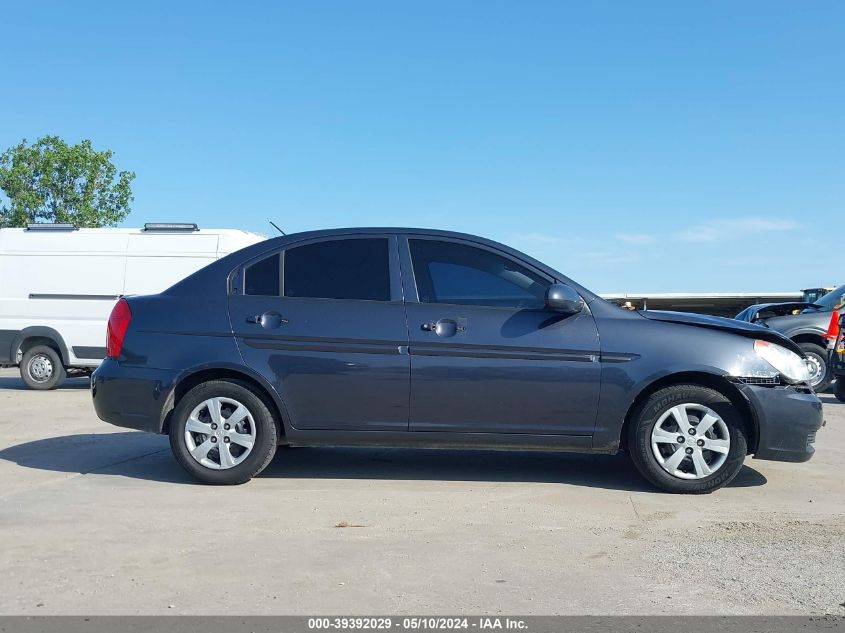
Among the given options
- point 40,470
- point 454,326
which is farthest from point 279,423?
point 40,470

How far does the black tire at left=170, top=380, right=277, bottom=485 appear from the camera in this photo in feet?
19.0

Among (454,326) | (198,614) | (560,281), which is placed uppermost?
(560,281)

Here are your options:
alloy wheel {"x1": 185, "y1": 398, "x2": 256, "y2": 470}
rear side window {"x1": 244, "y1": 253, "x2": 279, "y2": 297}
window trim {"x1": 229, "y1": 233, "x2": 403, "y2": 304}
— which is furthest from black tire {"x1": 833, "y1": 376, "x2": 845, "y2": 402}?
alloy wheel {"x1": 185, "y1": 398, "x2": 256, "y2": 470}

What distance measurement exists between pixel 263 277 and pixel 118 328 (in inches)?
42.8

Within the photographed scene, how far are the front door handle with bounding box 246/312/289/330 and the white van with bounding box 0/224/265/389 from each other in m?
7.98

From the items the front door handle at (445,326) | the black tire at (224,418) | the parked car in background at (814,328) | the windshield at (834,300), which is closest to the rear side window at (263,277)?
the black tire at (224,418)

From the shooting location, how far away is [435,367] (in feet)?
18.6

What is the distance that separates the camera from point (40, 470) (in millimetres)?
6438

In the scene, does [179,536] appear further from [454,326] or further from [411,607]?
[454,326]

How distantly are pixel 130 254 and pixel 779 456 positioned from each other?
10723mm

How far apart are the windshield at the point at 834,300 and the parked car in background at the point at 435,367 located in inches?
396

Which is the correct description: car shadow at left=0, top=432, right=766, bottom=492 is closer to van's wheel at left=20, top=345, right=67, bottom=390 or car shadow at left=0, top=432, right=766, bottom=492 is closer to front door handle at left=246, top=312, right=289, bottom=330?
front door handle at left=246, top=312, right=289, bottom=330

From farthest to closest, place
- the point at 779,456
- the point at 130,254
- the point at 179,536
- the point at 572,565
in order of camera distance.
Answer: the point at 130,254
the point at 779,456
the point at 179,536
the point at 572,565

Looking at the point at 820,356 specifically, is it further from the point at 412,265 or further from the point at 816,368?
the point at 412,265
